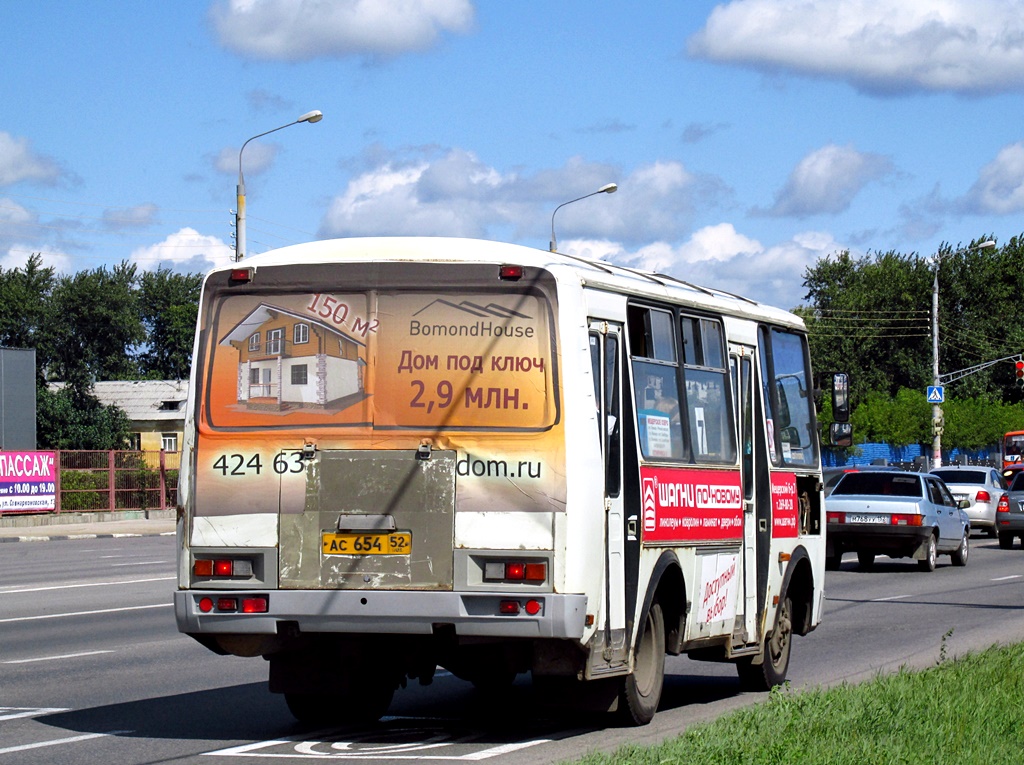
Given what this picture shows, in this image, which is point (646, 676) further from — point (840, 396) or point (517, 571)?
point (840, 396)

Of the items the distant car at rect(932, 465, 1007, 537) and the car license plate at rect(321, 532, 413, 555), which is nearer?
the car license plate at rect(321, 532, 413, 555)

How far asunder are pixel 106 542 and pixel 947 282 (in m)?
83.4

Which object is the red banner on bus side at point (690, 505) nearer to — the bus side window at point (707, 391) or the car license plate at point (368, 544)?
the bus side window at point (707, 391)

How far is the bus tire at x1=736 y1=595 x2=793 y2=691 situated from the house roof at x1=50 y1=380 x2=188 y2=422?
9601cm

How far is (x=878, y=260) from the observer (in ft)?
405

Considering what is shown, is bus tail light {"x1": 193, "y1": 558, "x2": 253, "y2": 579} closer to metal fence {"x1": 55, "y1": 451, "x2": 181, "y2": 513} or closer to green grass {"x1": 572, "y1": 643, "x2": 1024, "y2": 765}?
green grass {"x1": 572, "y1": 643, "x2": 1024, "y2": 765}

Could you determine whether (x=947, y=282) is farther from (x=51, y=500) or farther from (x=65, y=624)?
(x=65, y=624)

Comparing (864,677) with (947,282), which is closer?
(864,677)

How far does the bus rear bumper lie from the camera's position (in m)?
8.27

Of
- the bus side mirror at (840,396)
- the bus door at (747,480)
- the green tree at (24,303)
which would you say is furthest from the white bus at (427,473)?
the green tree at (24,303)

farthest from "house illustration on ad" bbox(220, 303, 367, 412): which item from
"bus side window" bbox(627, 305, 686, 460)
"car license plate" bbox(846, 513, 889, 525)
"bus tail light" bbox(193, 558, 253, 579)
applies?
"car license plate" bbox(846, 513, 889, 525)

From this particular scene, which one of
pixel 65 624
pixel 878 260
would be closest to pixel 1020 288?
pixel 878 260

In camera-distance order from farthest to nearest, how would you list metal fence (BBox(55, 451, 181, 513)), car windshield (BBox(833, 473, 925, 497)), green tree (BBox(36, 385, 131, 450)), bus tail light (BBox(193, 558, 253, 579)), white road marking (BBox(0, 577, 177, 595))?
1. green tree (BBox(36, 385, 131, 450))
2. metal fence (BBox(55, 451, 181, 513))
3. car windshield (BBox(833, 473, 925, 497))
4. white road marking (BBox(0, 577, 177, 595))
5. bus tail light (BBox(193, 558, 253, 579))

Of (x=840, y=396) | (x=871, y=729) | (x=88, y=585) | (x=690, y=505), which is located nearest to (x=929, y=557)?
(x=88, y=585)
